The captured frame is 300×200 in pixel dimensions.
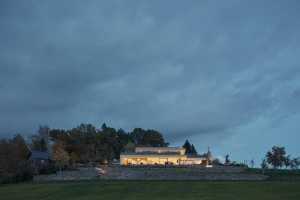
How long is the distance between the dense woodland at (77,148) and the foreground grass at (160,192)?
18.7 m

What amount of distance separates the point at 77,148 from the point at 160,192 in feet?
199

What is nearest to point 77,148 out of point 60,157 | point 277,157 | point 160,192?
point 60,157

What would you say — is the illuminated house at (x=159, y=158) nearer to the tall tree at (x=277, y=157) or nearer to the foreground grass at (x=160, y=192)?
the tall tree at (x=277, y=157)

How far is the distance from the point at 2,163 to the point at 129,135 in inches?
3154

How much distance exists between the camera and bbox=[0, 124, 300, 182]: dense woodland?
67125 millimetres

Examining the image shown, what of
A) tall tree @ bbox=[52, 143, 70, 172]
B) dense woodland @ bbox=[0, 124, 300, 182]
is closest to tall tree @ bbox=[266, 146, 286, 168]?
dense woodland @ bbox=[0, 124, 300, 182]

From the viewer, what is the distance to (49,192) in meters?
45.6

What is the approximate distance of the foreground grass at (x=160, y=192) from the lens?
1538 inches

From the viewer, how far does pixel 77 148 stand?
102 m

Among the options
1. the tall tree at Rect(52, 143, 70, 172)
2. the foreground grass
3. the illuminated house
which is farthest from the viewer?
the illuminated house

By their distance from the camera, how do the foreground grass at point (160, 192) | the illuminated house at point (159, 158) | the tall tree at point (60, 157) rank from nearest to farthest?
1. the foreground grass at point (160, 192)
2. the tall tree at point (60, 157)
3. the illuminated house at point (159, 158)

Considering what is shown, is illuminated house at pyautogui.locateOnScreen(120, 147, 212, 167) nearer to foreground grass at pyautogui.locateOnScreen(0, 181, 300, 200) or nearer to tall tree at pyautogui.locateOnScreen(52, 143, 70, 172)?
tall tree at pyautogui.locateOnScreen(52, 143, 70, 172)

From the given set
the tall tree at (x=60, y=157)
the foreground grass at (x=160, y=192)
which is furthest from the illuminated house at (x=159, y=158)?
the foreground grass at (x=160, y=192)

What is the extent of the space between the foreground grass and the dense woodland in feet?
61.3
